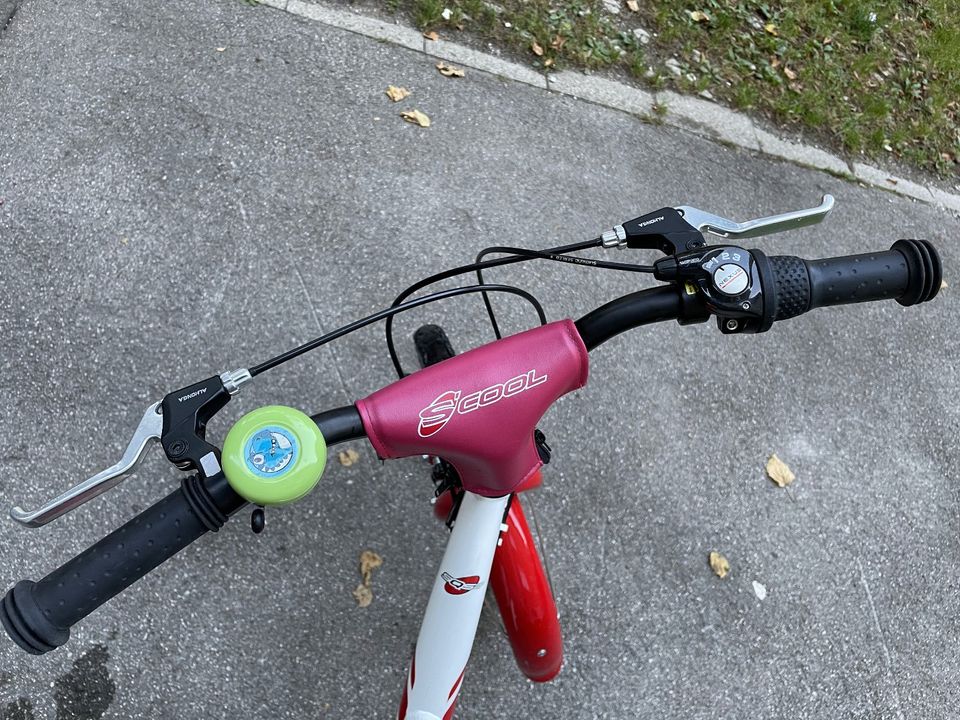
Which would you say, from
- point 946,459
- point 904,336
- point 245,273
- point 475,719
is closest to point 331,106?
point 245,273

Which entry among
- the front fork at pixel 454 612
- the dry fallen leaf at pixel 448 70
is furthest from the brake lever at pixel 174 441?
the dry fallen leaf at pixel 448 70

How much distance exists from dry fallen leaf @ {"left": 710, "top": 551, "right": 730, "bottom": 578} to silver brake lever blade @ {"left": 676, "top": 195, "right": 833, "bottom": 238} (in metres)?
1.75

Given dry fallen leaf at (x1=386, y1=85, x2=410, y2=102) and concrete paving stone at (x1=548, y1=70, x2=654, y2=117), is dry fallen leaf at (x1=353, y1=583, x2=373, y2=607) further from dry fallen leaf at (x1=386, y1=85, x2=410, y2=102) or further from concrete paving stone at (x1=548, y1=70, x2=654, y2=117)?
concrete paving stone at (x1=548, y1=70, x2=654, y2=117)

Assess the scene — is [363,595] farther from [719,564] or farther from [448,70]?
[448,70]

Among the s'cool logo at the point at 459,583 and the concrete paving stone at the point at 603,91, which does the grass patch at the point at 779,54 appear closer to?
the concrete paving stone at the point at 603,91

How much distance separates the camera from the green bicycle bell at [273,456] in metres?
1.00

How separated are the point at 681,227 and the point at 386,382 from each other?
1.67 m

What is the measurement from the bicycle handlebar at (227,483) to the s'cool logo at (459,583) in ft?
2.05

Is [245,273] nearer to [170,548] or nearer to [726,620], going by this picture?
[170,548]

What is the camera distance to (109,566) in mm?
997

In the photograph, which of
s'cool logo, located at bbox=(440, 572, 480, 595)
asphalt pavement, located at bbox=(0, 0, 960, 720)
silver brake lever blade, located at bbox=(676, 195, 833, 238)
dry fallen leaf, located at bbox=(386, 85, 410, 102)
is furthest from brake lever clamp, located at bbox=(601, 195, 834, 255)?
dry fallen leaf, located at bbox=(386, 85, 410, 102)

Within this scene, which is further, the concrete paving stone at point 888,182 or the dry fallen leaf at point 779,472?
the concrete paving stone at point 888,182

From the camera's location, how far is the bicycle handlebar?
3.16 ft

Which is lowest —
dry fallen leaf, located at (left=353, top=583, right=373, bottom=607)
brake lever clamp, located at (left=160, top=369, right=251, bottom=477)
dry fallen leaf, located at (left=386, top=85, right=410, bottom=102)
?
dry fallen leaf, located at (left=353, top=583, right=373, bottom=607)
